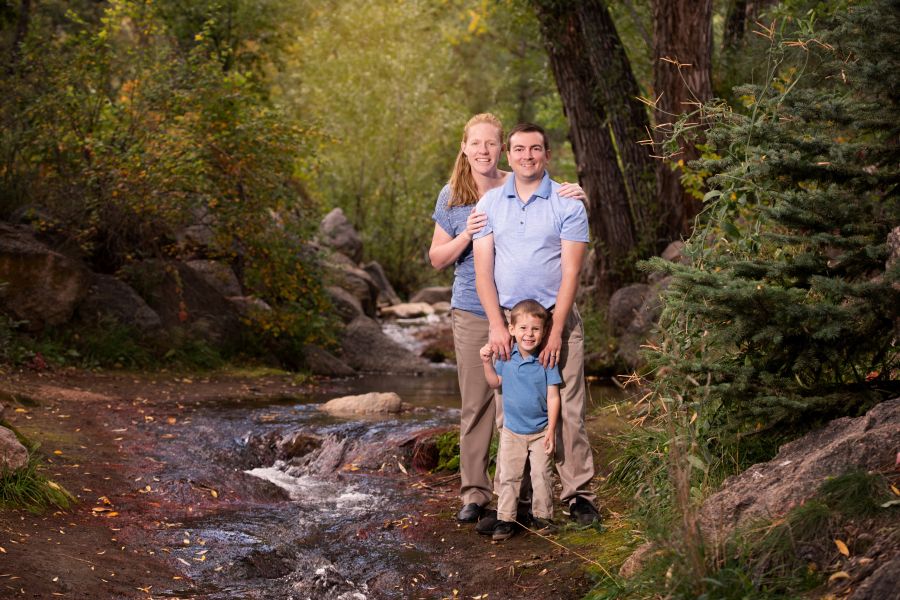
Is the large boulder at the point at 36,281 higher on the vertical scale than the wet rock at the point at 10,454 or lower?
higher

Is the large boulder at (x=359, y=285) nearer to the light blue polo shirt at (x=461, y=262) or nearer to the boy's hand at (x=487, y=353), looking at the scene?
the light blue polo shirt at (x=461, y=262)

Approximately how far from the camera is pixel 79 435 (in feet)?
26.8

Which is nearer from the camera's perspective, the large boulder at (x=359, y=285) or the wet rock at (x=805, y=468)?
the wet rock at (x=805, y=468)

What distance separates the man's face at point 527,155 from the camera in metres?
5.32

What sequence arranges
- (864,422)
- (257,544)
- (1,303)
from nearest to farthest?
1. (864,422)
2. (257,544)
3. (1,303)

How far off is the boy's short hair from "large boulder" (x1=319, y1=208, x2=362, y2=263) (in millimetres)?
17080

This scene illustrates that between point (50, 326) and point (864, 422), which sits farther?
point (50, 326)

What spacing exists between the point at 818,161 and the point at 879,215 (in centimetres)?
38

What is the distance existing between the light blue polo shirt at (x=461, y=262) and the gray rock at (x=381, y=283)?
55.9 feet

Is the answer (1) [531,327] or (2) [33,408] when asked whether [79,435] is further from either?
(1) [531,327]

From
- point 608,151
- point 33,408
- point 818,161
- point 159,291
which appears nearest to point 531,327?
point 818,161

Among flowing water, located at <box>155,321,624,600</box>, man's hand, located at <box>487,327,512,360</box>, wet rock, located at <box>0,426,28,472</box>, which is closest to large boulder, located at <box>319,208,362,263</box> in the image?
flowing water, located at <box>155,321,624,600</box>

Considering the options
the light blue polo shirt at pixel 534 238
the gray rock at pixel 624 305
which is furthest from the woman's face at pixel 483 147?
the gray rock at pixel 624 305

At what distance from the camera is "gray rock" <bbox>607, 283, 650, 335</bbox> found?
42.7 feet
